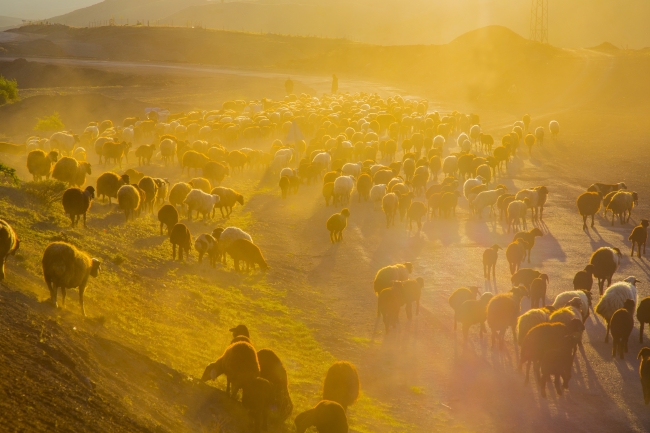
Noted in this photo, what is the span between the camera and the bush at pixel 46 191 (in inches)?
728

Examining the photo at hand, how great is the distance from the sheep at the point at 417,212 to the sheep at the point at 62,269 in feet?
48.2

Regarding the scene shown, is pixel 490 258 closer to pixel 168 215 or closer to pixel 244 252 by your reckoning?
pixel 244 252

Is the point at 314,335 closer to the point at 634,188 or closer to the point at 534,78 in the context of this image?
the point at 634,188

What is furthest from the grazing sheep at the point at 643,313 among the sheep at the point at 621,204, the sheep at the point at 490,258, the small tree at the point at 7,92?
the small tree at the point at 7,92

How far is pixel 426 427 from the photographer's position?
36.3 ft

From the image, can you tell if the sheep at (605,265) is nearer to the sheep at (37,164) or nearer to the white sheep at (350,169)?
the white sheep at (350,169)

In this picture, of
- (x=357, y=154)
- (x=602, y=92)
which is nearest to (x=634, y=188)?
(x=357, y=154)

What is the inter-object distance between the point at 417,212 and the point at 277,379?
14470 mm

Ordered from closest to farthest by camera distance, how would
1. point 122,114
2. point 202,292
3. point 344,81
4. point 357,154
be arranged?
1. point 202,292
2. point 357,154
3. point 122,114
4. point 344,81

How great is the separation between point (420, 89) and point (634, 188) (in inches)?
2053

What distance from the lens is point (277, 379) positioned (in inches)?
406

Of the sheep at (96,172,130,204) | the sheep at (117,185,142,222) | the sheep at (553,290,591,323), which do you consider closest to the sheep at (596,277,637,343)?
the sheep at (553,290,591,323)

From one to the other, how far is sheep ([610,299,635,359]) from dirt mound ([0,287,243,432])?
848 cm

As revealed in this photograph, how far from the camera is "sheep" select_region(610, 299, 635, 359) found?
44.4ft
